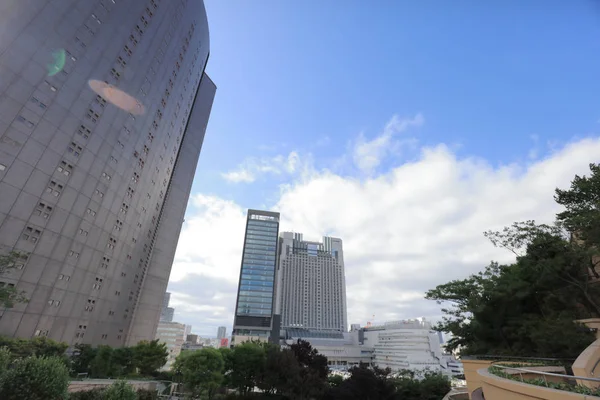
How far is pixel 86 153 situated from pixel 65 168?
3.49 metres

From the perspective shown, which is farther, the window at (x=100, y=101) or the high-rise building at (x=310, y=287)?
the high-rise building at (x=310, y=287)

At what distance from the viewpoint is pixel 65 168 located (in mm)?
34812

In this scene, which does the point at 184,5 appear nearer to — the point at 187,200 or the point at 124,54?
the point at 124,54

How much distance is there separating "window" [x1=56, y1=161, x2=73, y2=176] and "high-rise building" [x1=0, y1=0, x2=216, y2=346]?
13 cm

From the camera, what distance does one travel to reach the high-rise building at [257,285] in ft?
402

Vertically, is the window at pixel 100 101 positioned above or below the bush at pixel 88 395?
above

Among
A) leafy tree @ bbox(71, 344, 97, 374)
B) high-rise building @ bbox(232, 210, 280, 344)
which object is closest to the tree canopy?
leafy tree @ bbox(71, 344, 97, 374)

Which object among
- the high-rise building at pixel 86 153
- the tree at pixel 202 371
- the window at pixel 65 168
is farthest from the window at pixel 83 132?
the tree at pixel 202 371

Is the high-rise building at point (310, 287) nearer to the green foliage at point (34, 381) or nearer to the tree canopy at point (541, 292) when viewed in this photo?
the tree canopy at point (541, 292)

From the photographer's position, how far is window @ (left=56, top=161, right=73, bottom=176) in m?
34.2

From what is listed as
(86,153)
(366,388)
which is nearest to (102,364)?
(86,153)

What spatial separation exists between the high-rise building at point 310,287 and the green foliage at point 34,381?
160776mm

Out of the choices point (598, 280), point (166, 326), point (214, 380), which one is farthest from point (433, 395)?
point (166, 326)

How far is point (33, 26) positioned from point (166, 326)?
168 metres
